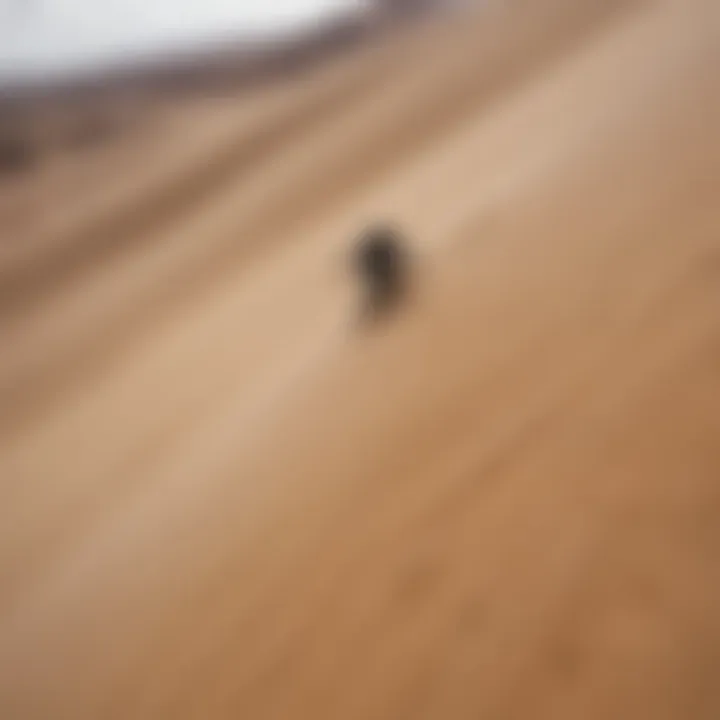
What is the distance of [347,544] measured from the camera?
53 cm

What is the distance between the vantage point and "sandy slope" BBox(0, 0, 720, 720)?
0.48 metres

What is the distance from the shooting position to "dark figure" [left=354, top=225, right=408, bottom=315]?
2.15 feet

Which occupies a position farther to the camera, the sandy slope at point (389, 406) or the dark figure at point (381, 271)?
the dark figure at point (381, 271)

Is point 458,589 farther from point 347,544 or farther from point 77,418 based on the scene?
point 77,418

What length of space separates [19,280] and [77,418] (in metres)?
0.16

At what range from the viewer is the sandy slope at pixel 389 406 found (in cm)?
48

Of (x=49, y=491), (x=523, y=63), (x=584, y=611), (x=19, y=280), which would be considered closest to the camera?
(x=584, y=611)

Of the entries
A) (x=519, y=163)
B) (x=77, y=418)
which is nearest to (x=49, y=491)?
(x=77, y=418)

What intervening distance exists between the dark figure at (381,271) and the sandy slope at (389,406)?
0.05 feet

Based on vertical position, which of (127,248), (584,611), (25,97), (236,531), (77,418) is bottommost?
(584,611)

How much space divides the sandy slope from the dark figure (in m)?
0.02

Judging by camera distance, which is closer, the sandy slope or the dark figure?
the sandy slope

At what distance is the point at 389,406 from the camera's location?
0.60 metres

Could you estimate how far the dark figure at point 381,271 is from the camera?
65cm
